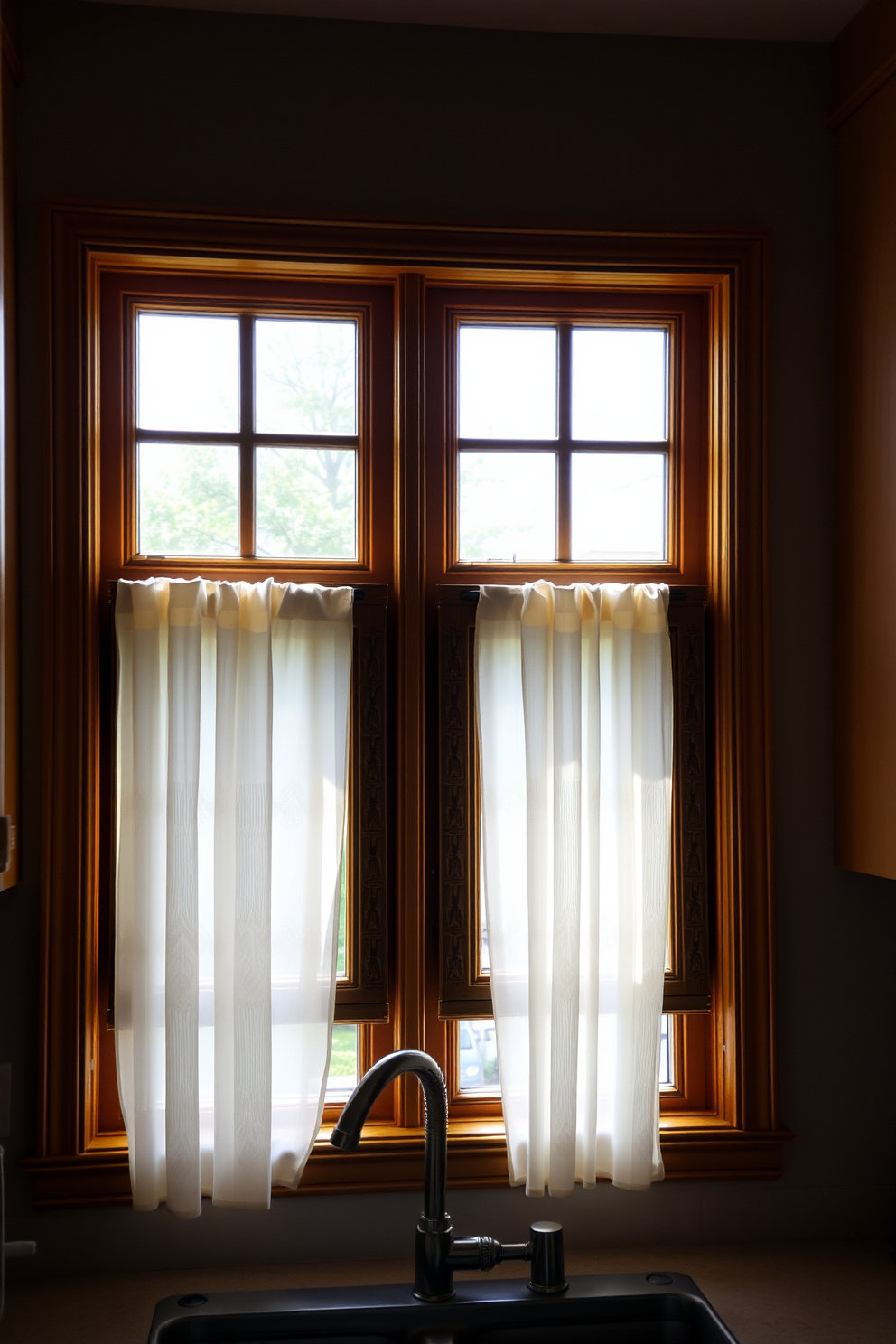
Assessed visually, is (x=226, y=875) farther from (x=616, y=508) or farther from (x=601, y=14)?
(x=601, y=14)

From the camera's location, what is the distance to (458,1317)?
1589 millimetres

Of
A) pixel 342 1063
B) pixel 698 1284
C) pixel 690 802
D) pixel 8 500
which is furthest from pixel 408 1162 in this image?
pixel 8 500

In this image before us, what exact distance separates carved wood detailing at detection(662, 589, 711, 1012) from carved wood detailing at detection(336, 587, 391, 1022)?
513mm

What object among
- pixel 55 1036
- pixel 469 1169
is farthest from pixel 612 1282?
pixel 55 1036

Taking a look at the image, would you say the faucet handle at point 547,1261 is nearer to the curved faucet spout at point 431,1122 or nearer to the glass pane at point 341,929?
the curved faucet spout at point 431,1122

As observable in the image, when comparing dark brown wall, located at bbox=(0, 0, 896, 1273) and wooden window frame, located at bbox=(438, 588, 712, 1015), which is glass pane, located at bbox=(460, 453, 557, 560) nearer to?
wooden window frame, located at bbox=(438, 588, 712, 1015)

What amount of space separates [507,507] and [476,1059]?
3.26 ft

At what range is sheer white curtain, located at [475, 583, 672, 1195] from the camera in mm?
1806

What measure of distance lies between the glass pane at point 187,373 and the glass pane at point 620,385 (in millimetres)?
631

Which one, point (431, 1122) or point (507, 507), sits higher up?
point (507, 507)

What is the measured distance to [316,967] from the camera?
1795mm

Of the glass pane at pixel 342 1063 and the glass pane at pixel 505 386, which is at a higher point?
the glass pane at pixel 505 386

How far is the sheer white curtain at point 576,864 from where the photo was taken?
181 centimetres

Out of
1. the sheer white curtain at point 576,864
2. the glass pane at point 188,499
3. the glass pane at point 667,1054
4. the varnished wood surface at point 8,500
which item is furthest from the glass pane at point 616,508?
the varnished wood surface at point 8,500
